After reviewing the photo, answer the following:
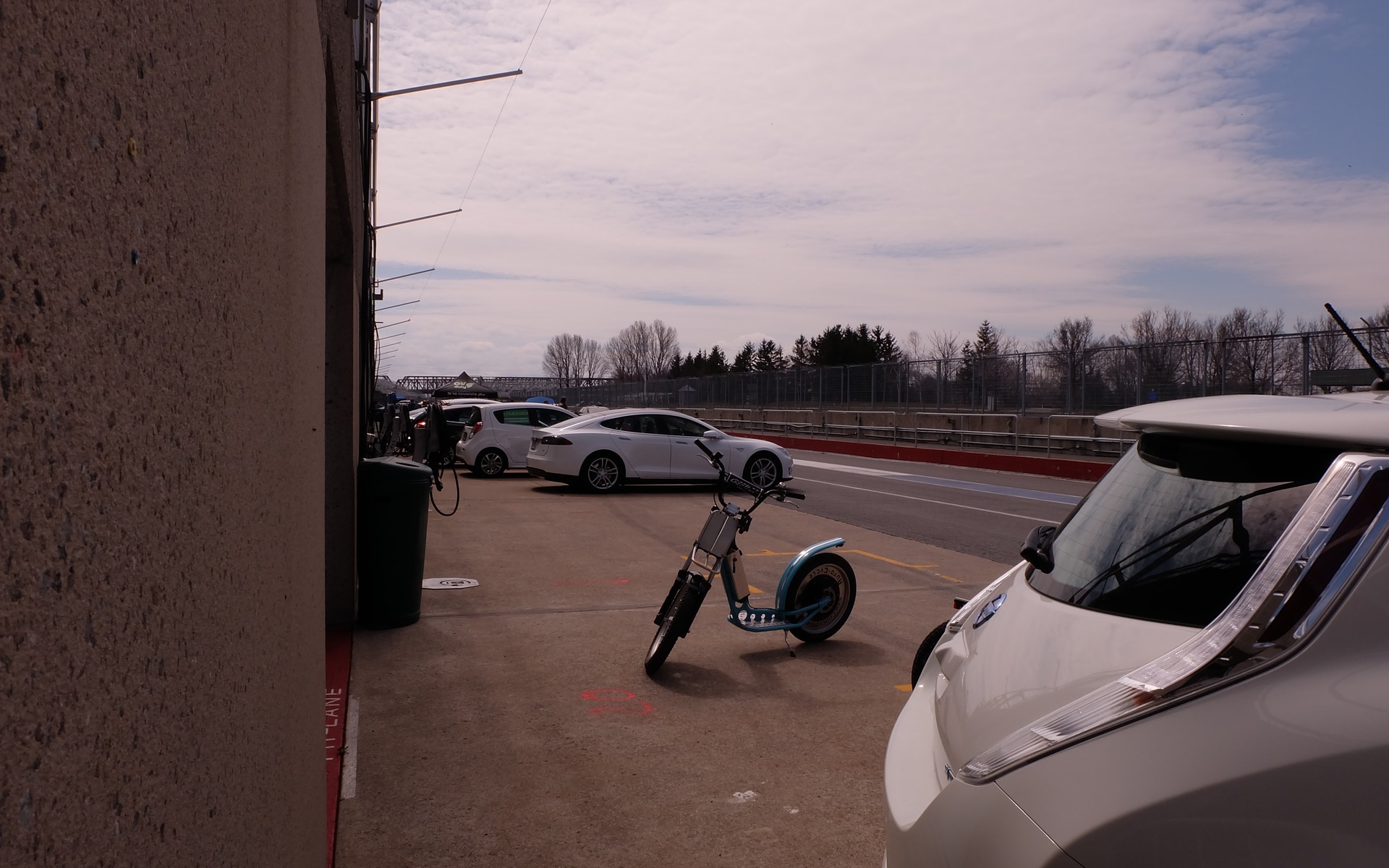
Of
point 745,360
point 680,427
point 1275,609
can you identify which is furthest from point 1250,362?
point 745,360

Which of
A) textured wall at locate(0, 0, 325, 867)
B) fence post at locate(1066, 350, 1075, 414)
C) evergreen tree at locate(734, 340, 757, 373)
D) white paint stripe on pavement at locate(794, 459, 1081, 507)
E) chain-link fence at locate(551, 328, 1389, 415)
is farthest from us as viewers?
evergreen tree at locate(734, 340, 757, 373)

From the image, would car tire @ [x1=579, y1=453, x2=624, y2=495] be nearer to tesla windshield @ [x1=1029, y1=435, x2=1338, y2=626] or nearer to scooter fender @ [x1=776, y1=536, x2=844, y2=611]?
scooter fender @ [x1=776, y1=536, x2=844, y2=611]

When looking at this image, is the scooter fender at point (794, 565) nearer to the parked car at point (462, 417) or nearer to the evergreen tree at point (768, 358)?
the parked car at point (462, 417)

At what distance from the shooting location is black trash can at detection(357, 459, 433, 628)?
7.42 metres

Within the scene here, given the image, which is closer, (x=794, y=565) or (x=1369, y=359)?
(x=1369, y=359)

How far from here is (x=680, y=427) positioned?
63.3 feet

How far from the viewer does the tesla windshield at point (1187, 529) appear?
7.41 ft

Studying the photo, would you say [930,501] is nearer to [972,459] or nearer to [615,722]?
[972,459]

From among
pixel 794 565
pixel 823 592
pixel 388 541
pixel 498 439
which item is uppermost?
pixel 498 439

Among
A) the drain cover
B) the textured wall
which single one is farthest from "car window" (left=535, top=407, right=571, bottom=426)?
the textured wall

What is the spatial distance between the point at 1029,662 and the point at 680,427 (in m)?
16.9

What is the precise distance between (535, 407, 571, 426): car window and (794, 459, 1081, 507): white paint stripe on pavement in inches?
A: 267

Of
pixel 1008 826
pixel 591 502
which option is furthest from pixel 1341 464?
pixel 591 502

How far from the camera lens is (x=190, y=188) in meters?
1.29
